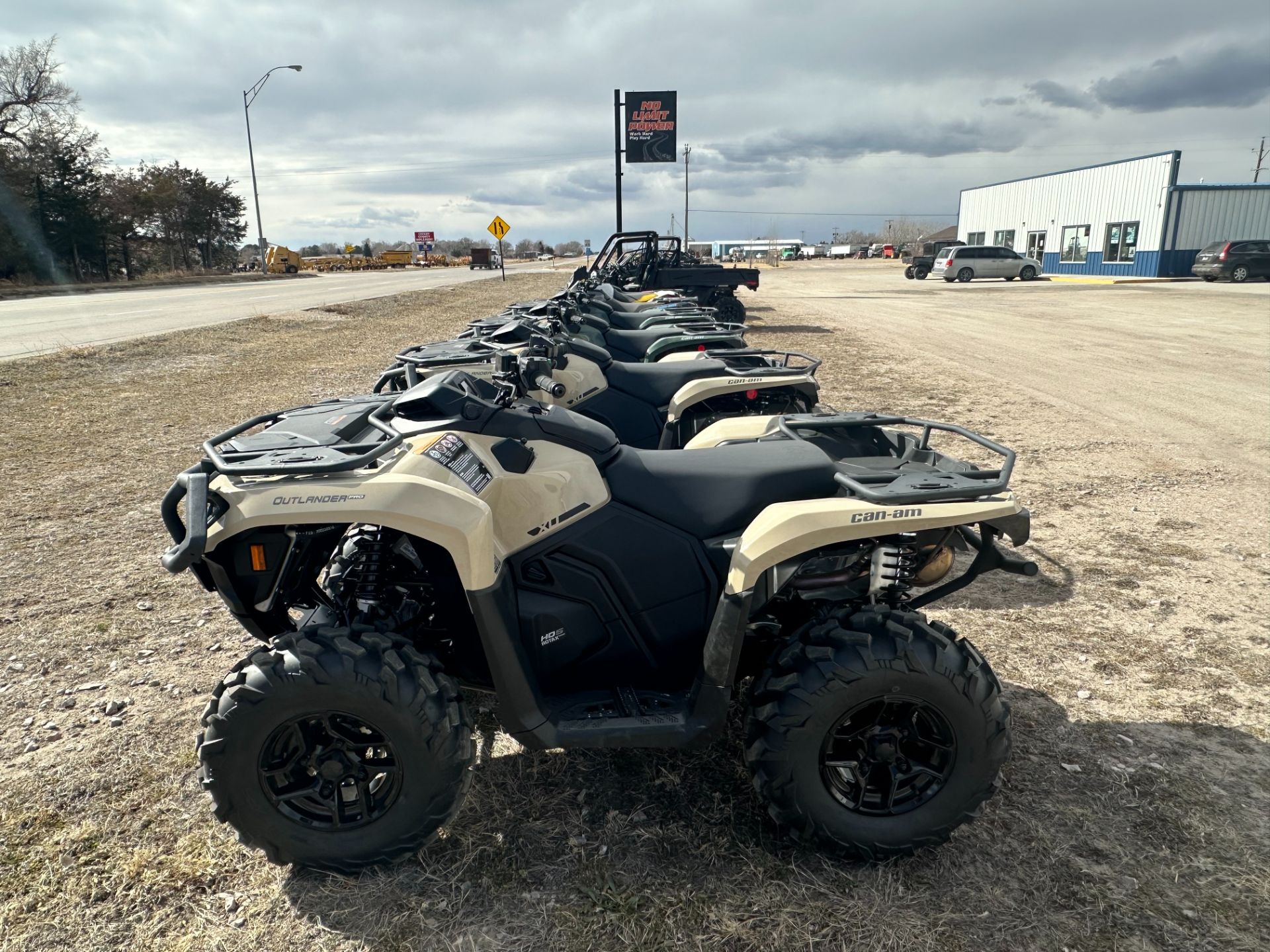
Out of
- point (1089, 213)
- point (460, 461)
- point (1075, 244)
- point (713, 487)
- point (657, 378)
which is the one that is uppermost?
point (1089, 213)

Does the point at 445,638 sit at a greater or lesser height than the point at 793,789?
greater

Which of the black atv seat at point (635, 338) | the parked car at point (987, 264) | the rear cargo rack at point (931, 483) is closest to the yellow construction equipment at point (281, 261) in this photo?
the parked car at point (987, 264)

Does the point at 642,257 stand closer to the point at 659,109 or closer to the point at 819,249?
the point at 659,109

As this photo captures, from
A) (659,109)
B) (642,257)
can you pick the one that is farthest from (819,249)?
(642,257)

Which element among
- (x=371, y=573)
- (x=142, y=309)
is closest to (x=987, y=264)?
(x=142, y=309)

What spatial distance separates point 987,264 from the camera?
32875mm

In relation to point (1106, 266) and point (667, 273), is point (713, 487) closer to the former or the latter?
point (667, 273)

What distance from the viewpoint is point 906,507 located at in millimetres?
2346

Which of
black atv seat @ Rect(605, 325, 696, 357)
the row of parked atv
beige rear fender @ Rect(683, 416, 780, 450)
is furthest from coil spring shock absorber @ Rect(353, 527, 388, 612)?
black atv seat @ Rect(605, 325, 696, 357)

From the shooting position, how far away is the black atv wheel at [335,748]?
217cm

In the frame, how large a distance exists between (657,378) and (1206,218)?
35954 mm

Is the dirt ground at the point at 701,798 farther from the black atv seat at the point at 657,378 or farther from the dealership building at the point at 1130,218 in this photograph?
the dealership building at the point at 1130,218

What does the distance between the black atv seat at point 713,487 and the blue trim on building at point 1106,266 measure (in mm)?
37133

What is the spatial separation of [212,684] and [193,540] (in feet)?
5.59
